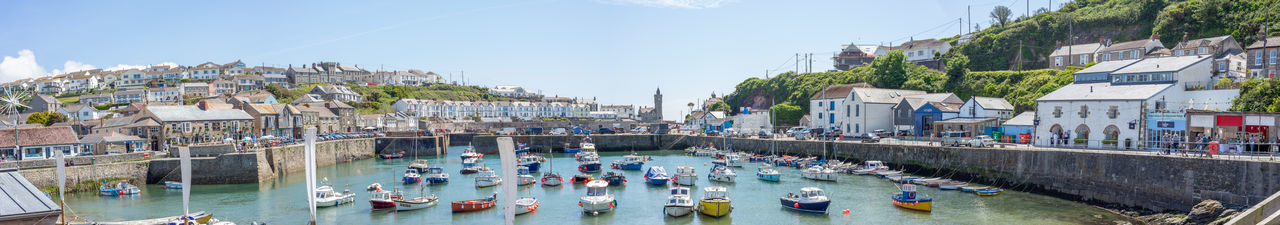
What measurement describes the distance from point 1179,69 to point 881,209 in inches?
717

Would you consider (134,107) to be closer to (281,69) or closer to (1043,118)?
(1043,118)

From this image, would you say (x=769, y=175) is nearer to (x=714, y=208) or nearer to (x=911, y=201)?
(x=911, y=201)

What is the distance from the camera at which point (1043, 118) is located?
132ft

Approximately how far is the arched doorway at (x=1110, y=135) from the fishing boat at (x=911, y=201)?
11603 millimetres

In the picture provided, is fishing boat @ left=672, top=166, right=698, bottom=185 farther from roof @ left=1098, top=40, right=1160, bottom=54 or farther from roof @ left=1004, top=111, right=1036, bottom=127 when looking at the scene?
roof @ left=1098, top=40, right=1160, bottom=54

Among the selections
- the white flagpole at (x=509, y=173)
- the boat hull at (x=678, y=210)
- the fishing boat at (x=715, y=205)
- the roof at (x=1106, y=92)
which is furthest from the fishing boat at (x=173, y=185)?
the roof at (x=1106, y=92)

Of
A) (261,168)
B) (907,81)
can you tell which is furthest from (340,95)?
(907,81)

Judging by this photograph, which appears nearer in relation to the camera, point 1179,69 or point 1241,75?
point 1179,69

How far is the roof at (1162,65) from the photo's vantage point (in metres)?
37.0

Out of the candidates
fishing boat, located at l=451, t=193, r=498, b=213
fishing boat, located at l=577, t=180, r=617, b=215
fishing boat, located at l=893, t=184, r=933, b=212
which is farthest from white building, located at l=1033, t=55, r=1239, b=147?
fishing boat, located at l=451, t=193, r=498, b=213

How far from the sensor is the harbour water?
99.7ft

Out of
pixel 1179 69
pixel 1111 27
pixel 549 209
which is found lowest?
pixel 549 209

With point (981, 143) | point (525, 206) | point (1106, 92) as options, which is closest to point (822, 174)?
point (981, 143)

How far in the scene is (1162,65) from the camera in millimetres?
37719
